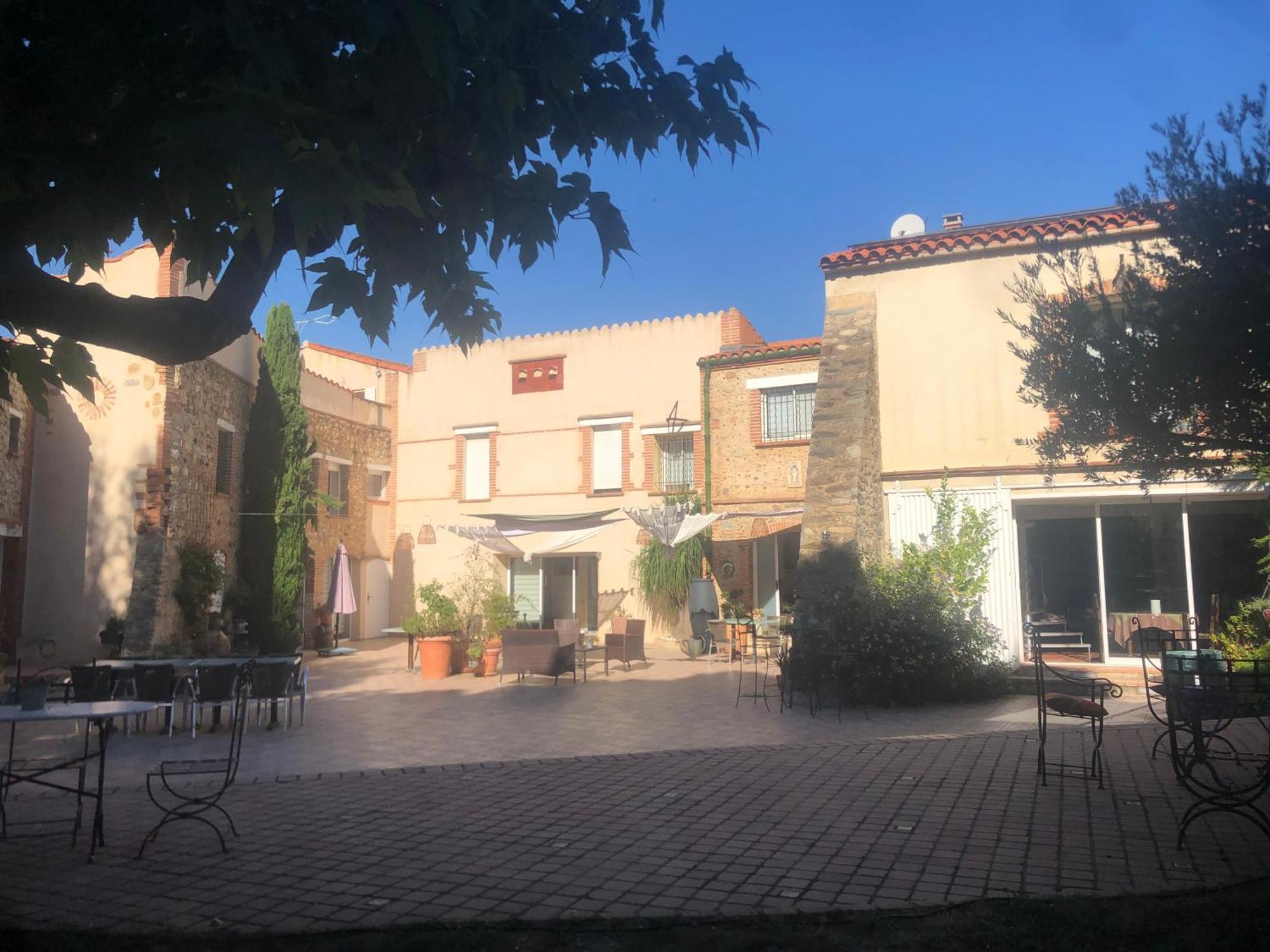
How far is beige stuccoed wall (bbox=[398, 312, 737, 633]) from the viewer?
62.3ft

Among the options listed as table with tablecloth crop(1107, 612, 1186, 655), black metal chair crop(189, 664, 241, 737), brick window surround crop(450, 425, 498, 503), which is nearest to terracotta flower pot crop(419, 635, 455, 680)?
black metal chair crop(189, 664, 241, 737)

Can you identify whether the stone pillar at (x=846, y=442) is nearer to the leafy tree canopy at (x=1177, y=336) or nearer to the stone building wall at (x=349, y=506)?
the leafy tree canopy at (x=1177, y=336)

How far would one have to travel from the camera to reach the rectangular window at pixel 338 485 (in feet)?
64.5

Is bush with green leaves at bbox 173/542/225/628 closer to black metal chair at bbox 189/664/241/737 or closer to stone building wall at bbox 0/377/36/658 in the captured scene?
stone building wall at bbox 0/377/36/658

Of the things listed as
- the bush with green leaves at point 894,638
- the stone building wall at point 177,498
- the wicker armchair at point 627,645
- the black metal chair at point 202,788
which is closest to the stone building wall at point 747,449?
the wicker armchair at point 627,645

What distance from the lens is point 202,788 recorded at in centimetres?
629

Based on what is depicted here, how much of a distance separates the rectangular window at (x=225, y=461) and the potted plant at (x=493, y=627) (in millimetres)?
5915

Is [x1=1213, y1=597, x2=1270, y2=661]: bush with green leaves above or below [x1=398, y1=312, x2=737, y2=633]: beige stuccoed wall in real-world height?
below

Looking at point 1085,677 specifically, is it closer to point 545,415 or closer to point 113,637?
point 545,415

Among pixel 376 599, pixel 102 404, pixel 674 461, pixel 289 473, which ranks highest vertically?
pixel 102 404

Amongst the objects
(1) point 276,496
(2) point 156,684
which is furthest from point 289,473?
(2) point 156,684

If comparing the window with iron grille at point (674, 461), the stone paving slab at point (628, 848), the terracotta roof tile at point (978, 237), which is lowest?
the stone paving slab at point (628, 848)

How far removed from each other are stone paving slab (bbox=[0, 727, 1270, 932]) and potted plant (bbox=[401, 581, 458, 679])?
20.1ft

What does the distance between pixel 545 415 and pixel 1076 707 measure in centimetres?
1514
